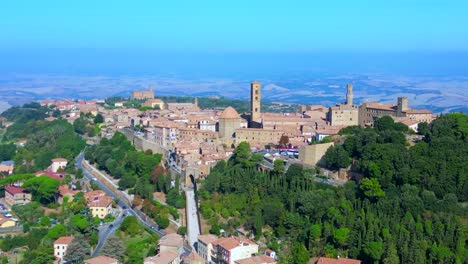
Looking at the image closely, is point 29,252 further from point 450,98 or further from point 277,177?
point 450,98

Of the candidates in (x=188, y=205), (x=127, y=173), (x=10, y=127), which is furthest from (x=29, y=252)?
(x=10, y=127)

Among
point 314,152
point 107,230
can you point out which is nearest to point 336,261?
point 314,152

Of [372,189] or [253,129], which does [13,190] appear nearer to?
[253,129]

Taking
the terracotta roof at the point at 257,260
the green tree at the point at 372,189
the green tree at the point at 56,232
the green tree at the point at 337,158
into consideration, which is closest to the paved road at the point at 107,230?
the green tree at the point at 56,232

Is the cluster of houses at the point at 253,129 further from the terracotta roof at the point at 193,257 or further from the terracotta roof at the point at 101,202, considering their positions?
the terracotta roof at the point at 193,257

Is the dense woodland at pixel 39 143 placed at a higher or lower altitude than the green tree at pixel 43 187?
higher

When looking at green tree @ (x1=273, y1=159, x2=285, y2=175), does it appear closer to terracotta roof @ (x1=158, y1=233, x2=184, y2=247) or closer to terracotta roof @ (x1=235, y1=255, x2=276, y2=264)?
terracotta roof @ (x1=158, y1=233, x2=184, y2=247)
